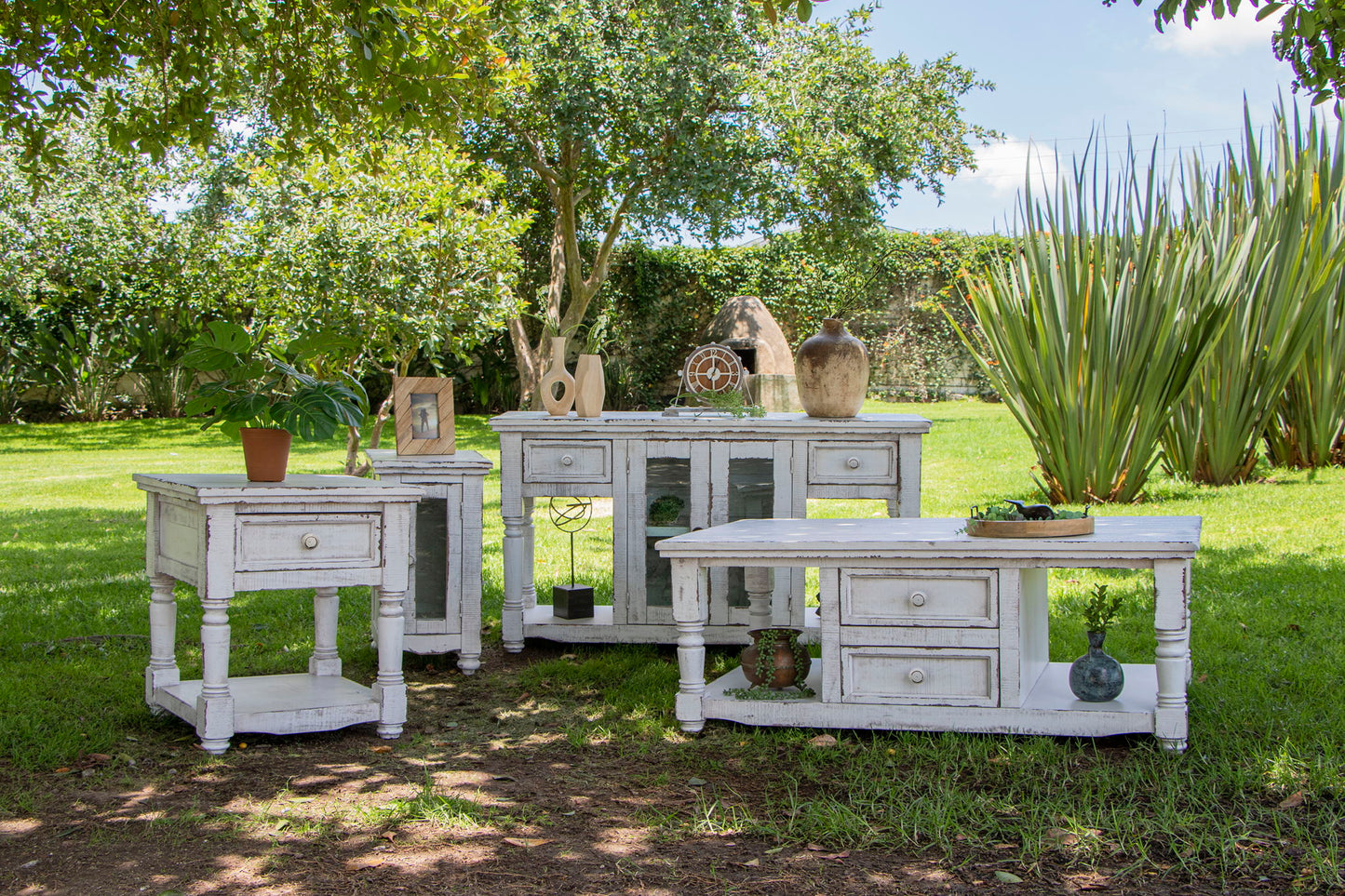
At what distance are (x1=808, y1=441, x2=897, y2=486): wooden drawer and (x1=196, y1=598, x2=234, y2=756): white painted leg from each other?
2.17 m

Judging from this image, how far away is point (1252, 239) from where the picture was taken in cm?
664

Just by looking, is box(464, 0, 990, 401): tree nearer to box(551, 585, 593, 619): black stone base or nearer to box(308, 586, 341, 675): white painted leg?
box(551, 585, 593, 619): black stone base

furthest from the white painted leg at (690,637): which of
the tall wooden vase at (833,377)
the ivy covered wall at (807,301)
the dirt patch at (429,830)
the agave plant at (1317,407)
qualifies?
the ivy covered wall at (807,301)

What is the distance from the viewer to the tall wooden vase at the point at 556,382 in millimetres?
4504

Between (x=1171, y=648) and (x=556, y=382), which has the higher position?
(x=556, y=382)

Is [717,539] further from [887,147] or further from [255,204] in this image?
[887,147]

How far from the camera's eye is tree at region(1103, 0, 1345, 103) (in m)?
3.39

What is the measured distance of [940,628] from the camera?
124 inches

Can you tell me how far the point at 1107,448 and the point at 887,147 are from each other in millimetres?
6588

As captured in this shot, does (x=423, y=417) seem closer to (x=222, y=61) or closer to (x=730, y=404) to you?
(x=730, y=404)

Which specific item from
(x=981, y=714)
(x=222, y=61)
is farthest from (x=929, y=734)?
(x=222, y=61)

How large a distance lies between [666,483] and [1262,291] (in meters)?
4.46

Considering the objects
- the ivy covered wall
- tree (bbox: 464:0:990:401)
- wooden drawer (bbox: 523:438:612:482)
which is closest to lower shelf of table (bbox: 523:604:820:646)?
wooden drawer (bbox: 523:438:612:482)

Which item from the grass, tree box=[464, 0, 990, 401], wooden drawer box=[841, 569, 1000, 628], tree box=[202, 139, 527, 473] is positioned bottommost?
the grass
